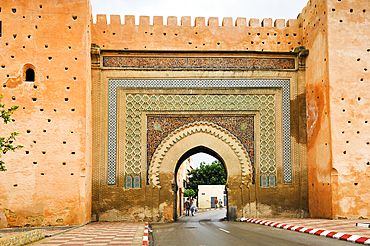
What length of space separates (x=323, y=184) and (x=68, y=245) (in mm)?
6625

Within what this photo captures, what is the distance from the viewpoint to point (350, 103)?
9.88 meters

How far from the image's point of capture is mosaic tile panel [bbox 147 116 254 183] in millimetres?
10897

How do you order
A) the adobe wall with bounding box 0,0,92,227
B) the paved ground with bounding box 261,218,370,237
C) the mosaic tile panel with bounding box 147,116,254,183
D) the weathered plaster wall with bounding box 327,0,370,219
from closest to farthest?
the paved ground with bounding box 261,218,370,237 < the adobe wall with bounding box 0,0,92,227 < the weathered plaster wall with bounding box 327,0,370,219 < the mosaic tile panel with bounding box 147,116,254,183

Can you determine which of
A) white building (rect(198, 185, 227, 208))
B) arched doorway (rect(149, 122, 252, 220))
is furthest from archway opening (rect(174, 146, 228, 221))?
arched doorway (rect(149, 122, 252, 220))

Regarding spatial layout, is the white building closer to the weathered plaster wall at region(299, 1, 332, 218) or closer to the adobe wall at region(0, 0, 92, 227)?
the weathered plaster wall at region(299, 1, 332, 218)

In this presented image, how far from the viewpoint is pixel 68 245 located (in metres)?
5.60

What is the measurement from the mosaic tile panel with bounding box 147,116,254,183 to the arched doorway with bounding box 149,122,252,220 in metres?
0.11

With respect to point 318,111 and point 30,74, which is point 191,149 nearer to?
point 318,111

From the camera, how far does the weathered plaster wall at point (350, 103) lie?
9500mm

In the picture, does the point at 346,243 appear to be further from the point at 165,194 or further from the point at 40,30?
the point at 40,30

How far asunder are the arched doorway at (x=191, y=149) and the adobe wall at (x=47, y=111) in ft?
6.04

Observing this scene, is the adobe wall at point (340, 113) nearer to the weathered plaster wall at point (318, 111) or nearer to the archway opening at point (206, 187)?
the weathered plaster wall at point (318, 111)

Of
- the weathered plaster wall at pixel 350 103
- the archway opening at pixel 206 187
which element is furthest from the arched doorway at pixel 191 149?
the archway opening at pixel 206 187

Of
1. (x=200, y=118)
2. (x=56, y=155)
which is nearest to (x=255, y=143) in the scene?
(x=200, y=118)
